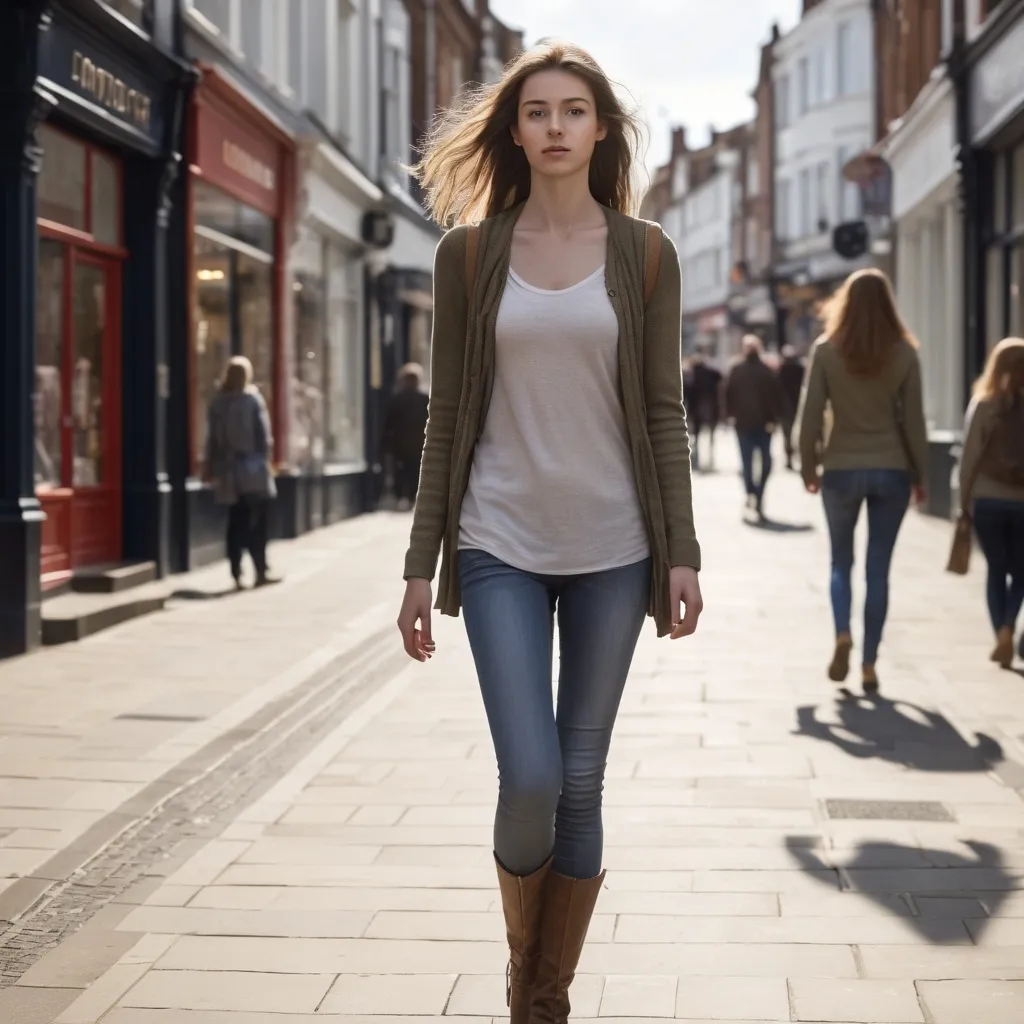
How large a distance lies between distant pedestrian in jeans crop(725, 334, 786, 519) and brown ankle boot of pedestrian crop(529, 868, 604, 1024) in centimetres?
1670

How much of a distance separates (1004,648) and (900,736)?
2088mm

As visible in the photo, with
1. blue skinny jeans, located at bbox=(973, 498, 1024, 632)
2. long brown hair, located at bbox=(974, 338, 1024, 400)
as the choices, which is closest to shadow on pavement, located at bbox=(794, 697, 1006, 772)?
blue skinny jeans, located at bbox=(973, 498, 1024, 632)

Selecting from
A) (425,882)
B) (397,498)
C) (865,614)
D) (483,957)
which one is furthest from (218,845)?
(397,498)

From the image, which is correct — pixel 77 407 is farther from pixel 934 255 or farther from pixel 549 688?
pixel 934 255

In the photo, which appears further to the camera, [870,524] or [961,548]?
[961,548]

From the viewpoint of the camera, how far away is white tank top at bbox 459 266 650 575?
3668mm

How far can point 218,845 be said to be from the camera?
5.95 metres

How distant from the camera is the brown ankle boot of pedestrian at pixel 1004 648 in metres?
9.68

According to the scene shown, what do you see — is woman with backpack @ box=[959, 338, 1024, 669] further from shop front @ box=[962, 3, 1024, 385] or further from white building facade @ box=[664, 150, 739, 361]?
white building facade @ box=[664, 150, 739, 361]

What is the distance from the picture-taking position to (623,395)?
146 inches

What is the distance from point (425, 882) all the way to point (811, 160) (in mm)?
49158

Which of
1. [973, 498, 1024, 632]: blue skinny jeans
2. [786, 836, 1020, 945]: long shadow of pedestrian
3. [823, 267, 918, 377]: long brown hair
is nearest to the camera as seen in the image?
[786, 836, 1020, 945]: long shadow of pedestrian

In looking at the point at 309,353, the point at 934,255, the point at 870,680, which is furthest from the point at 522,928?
the point at 934,255

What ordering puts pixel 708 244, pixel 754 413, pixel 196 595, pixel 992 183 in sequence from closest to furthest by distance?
pixel 196 595 < pixel 992 183 < pixel 754 413 < pixel 708 244
